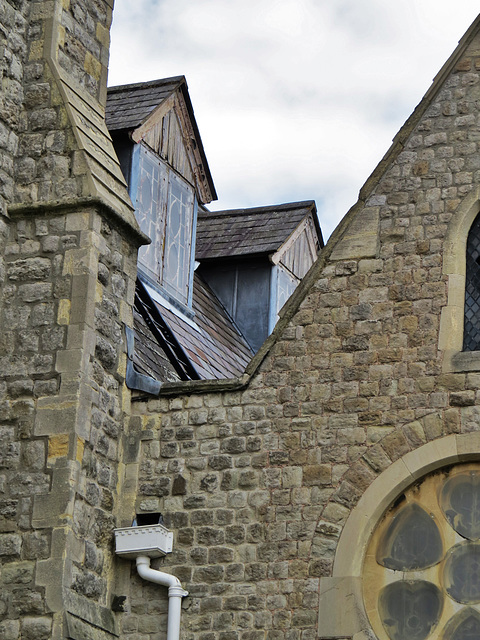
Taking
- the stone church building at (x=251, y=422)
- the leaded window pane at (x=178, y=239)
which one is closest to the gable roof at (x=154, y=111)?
the leaded window pane at (x=178, y=239)

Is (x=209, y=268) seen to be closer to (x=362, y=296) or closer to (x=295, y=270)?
(x=295, y=270)

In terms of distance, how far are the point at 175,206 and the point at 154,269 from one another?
1.02m

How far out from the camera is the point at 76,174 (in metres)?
11.4

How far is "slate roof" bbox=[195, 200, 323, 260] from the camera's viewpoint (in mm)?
17094

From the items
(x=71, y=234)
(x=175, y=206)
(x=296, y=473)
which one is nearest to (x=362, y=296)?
(x=296, y=473)

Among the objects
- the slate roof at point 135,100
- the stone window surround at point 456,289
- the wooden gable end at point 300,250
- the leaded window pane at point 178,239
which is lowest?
the stone window surround at point 456,289

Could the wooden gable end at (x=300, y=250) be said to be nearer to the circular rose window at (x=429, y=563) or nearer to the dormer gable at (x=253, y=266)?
the dormer gable at (x=253, y=266)

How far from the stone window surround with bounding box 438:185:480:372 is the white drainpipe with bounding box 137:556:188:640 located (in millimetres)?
2518

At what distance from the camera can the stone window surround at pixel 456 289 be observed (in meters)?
10.7

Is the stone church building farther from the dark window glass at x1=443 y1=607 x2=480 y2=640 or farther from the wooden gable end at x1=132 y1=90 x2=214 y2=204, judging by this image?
the wooden gable end at x1=132 y1=90 x2=214 y2=204

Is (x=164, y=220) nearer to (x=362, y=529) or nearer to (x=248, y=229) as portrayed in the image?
(x=248, y=229)

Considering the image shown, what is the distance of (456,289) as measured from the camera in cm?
1098

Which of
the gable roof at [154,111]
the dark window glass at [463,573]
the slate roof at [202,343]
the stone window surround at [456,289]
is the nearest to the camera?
the dark window glass at [463,573]

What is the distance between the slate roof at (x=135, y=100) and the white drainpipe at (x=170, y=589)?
5.04m
